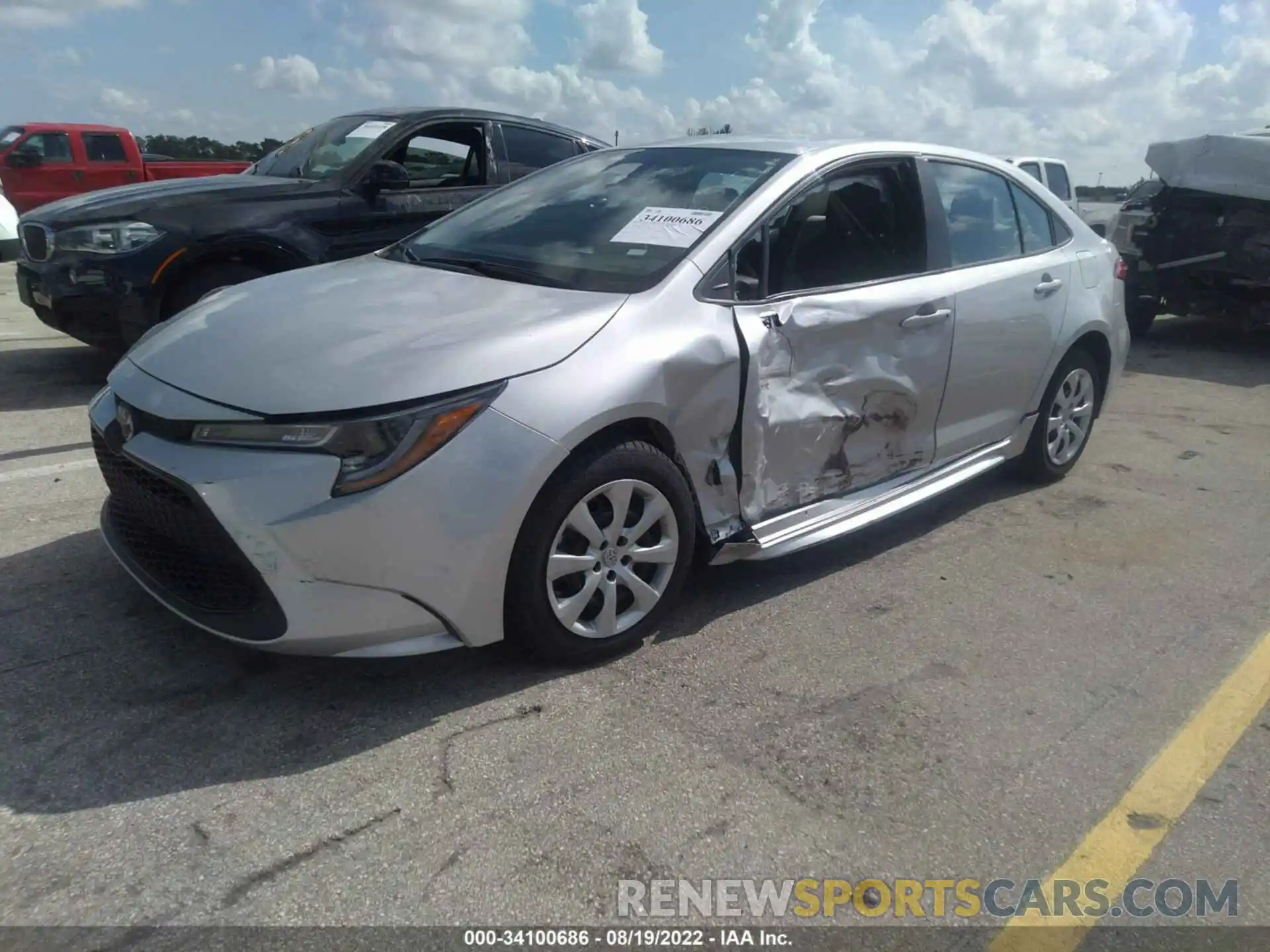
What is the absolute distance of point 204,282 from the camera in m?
5.89

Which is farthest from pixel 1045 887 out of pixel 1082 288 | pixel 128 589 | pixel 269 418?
pixel 1082 288

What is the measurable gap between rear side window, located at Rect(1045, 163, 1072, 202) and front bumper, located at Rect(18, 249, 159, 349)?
42.4 ft

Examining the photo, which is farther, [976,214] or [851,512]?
[976,214]

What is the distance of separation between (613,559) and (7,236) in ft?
24.0

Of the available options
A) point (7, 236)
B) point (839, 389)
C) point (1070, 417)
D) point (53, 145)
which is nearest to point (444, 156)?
point (7, 236)

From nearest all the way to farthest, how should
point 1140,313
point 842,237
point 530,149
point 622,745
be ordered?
point 622,745 < point 842,237 < point 530,149 < point 1140,313

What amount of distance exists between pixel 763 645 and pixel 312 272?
2098 millimetres

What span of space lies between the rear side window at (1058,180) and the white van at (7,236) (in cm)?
1292

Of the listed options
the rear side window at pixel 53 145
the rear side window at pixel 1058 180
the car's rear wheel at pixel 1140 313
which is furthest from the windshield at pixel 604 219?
the rear side window at pixel 53 145

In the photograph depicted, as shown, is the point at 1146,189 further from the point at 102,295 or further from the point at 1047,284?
the point at 102,295

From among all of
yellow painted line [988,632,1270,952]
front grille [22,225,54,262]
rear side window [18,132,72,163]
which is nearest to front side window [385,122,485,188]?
front grille [22,225,54,262]

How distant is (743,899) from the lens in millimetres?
2264

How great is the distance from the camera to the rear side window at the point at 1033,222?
4754 mm

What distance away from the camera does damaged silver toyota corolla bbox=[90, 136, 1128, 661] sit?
2637mm
